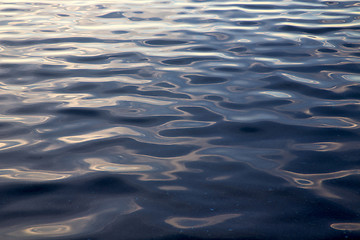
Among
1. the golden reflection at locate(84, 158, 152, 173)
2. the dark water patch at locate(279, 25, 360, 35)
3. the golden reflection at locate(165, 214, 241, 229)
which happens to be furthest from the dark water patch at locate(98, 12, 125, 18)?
the golden reflection at locate(165, 214, 241, 229)

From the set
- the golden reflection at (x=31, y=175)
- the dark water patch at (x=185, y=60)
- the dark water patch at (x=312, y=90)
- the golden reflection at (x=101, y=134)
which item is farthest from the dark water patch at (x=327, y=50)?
the golden reflection at (x=31, y=175)

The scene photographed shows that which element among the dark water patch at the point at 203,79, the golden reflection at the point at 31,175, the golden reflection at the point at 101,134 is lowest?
the golden reflection at the point at 31,175

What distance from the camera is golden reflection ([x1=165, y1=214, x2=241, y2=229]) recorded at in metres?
1.74

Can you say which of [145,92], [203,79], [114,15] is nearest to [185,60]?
[203,79]

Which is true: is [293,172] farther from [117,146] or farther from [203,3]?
[203,3]

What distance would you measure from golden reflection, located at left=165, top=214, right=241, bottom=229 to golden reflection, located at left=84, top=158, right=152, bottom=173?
1.64 feet

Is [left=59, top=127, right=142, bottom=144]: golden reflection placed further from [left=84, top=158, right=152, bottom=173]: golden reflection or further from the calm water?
[left=84, top=158, right=152, bottom=173]: golden reflection

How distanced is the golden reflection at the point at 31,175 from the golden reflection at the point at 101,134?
382mm

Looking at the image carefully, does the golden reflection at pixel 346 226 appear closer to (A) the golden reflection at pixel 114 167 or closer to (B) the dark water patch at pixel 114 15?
(A) the golden reflection at pixel 114 167

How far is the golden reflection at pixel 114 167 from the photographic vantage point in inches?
86.2

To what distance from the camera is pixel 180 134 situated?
2.63 metres

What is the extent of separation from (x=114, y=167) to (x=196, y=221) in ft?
2.24

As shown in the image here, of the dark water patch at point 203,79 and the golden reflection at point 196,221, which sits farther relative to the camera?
the dark water patch at point 203,79

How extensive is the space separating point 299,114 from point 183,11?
429 centimetres
